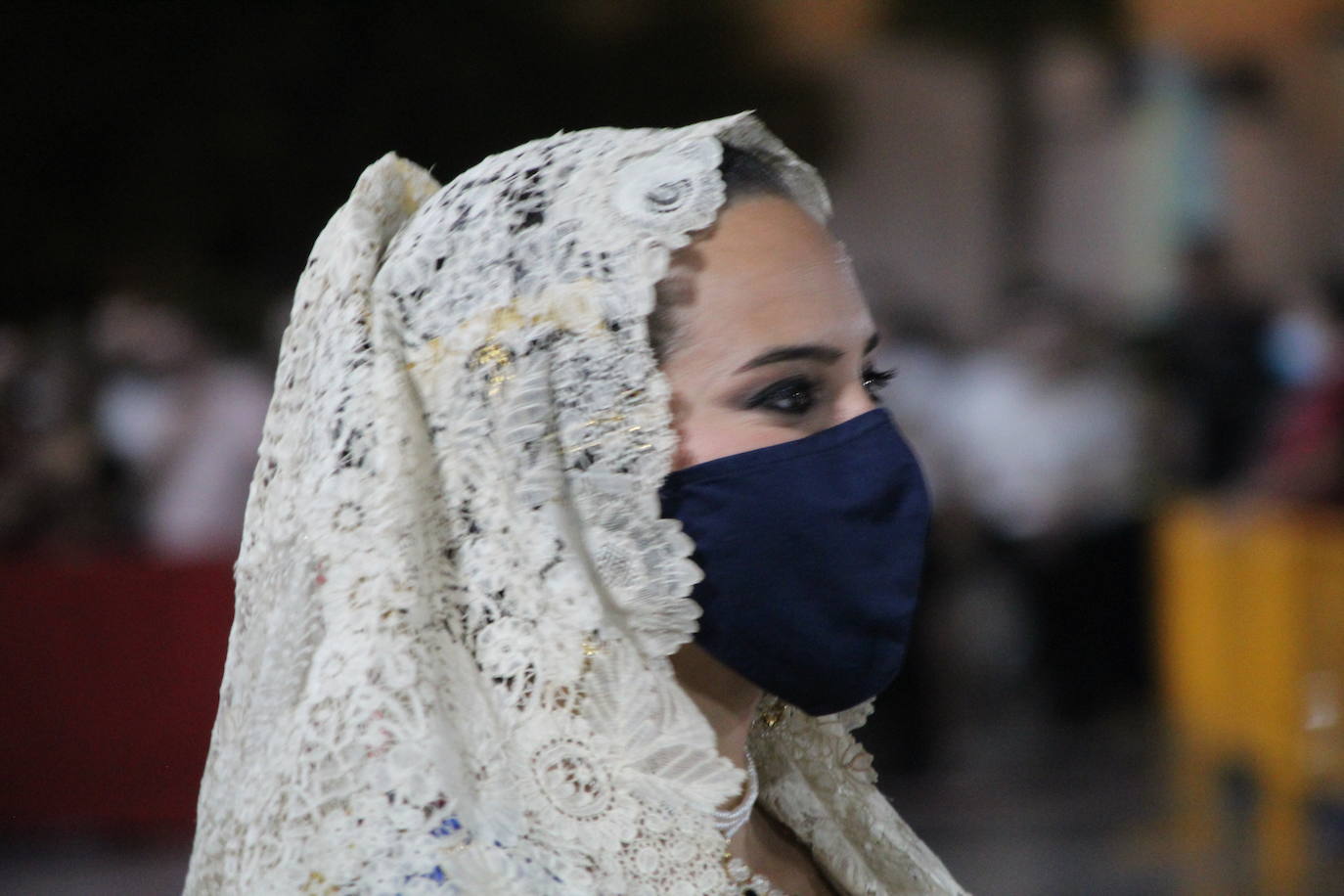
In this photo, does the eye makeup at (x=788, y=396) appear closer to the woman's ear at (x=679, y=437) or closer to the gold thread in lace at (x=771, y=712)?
the woman's ear at (x=679, y=437)

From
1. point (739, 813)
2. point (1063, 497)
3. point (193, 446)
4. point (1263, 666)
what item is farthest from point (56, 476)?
point (739, 813)

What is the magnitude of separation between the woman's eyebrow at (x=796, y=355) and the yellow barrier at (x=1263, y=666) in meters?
3.29

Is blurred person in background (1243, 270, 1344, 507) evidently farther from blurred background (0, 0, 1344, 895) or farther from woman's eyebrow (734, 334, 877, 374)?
woman's eyebrow (734, 334, 877, 374)

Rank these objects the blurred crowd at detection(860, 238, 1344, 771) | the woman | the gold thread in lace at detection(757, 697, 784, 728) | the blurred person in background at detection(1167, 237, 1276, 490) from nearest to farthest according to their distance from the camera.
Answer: the woman → the gold thread in lace at detection(757, 697, 784, 728) → the blurred crowd at detection(860, 238, 1344, 771) → the blurred person in background at detection(1167, 237, 1276, 490)

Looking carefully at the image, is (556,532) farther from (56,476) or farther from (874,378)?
(56,476)

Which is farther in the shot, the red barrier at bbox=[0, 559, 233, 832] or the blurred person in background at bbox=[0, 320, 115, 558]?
the blurred person in background at bbox=[0, 320, 115, 558]

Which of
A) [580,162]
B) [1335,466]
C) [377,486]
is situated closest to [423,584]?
[377,486]

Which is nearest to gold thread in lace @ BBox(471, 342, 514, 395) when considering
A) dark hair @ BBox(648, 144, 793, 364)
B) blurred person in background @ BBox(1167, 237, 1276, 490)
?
dark hair @ BBox(648, 144, 793, 364)

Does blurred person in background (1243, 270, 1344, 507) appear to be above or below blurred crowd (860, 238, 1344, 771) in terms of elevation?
above

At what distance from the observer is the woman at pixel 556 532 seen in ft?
4.36

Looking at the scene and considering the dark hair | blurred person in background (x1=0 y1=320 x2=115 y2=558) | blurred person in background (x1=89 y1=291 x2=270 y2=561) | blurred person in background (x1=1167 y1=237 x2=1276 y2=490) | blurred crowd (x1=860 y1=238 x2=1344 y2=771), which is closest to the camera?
the dark hair

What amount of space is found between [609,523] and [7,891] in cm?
418

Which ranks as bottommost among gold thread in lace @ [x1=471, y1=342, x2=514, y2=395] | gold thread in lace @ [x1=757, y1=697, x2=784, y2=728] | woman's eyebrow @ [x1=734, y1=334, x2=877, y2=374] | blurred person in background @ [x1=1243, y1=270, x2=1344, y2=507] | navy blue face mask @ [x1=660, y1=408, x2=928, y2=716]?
blurred person in background @ [x1=1243, y1=270, x2=1344, y2=507]

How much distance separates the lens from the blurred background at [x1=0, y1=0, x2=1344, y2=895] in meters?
5.12
